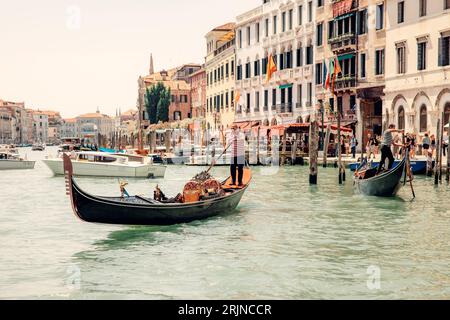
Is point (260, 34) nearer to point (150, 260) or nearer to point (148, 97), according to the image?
point (148, 97)

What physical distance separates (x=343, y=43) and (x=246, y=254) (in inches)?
963

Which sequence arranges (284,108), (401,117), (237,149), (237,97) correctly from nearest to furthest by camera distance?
1. (237,149)
2. (401,117)
3. (284,108)
4. (237,97)

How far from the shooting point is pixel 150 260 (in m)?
9.00

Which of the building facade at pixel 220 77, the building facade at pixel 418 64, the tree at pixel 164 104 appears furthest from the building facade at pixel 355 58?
the tree at pixel 164 104

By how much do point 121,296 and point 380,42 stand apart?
24.6 meters

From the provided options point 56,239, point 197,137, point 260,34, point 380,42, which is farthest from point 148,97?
point 56,239

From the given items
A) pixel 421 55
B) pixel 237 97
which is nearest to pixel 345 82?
pixel 421 55

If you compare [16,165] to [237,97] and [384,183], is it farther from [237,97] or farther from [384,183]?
[384,183]

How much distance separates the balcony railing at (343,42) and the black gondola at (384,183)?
16092 mm

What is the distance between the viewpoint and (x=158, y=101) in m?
65.6

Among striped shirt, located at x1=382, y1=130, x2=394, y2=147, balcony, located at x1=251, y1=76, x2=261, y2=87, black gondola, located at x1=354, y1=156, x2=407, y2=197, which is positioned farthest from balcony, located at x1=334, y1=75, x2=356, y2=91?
striped shirt, located at x1=382, y1=130, x2=394, y2=147

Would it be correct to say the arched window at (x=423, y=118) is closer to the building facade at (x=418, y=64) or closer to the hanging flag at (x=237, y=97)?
the building facade at (x=418, y=64)

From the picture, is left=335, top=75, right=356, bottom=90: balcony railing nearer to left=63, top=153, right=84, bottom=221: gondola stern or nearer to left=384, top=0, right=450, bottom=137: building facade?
left=384, top=0, right=450, bottom=137: building facade

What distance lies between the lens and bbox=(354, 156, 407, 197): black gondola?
15836mm
